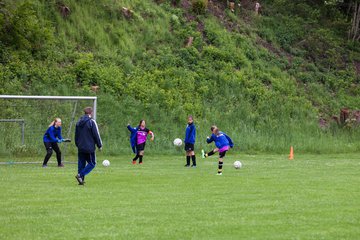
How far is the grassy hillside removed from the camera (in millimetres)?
36531

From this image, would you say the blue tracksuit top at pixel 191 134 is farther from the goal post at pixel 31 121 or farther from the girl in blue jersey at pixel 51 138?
the girl in blue jersey at pixel 51 138

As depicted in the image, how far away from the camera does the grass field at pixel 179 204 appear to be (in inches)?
460

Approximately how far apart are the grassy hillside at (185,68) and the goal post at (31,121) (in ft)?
0.82

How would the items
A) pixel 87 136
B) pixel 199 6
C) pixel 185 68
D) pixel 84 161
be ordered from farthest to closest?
pixel 199 6, pixel 185 68, pixel 84 161, pixel 87 136

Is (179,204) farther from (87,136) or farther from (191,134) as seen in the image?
(191,134)

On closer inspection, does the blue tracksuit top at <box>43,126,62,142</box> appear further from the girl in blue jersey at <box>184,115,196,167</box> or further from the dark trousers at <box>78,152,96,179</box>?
the dark trousers at <box>78,152,96,179</box>

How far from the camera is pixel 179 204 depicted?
15109 millimetres

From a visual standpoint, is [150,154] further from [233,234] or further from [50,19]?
[233,234]

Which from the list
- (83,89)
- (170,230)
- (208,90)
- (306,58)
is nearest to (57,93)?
(83,89)

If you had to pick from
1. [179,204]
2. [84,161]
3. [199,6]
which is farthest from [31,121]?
[199,6]

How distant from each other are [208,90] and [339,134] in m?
7.92

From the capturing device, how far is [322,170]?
25.3 meters

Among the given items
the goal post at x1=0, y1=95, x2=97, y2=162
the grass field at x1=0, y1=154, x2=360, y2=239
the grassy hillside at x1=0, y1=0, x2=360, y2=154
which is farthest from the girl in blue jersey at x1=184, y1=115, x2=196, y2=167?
the grassy hillside at x1=0, y1=0, x2=360, y2=154

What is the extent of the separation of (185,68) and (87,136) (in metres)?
23.7
